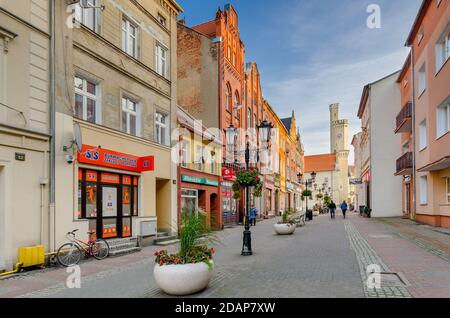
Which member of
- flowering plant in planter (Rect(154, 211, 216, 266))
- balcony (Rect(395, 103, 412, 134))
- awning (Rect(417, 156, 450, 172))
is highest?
balcony (Rect(395, 103, 412, 134))

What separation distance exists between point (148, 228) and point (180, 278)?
8957 mm

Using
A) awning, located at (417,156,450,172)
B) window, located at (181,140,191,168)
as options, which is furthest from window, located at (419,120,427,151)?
window, located at (181,140,191,168)

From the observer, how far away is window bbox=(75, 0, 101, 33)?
12.4 meters

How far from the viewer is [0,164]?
9.43m

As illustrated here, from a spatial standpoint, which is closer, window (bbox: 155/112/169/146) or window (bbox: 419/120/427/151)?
window (bbox: 155/112/169/146)

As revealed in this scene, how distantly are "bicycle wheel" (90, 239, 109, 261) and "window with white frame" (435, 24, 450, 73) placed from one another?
1682 centimetres

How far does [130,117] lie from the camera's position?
50.8 ft

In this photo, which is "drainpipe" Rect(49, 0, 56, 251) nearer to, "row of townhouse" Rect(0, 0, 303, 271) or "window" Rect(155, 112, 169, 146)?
"row of townhouse" Rect(0, 0, 303, 271)

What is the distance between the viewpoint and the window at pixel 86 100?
12.5 m

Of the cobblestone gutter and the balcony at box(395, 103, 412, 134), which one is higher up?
the balcony at box(395, 103, 412, 134)

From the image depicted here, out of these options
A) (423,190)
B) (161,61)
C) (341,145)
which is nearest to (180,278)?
(161,61)

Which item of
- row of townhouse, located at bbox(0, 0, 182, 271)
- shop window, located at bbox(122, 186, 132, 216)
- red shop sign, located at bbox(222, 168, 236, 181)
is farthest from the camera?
red shop sign, located at bbox(222, 168, 236, 181)

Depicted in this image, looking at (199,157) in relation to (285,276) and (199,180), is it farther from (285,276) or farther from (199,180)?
(285,276)

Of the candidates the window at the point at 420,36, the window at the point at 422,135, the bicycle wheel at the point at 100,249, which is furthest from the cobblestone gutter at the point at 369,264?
the window at the point at 420,36
